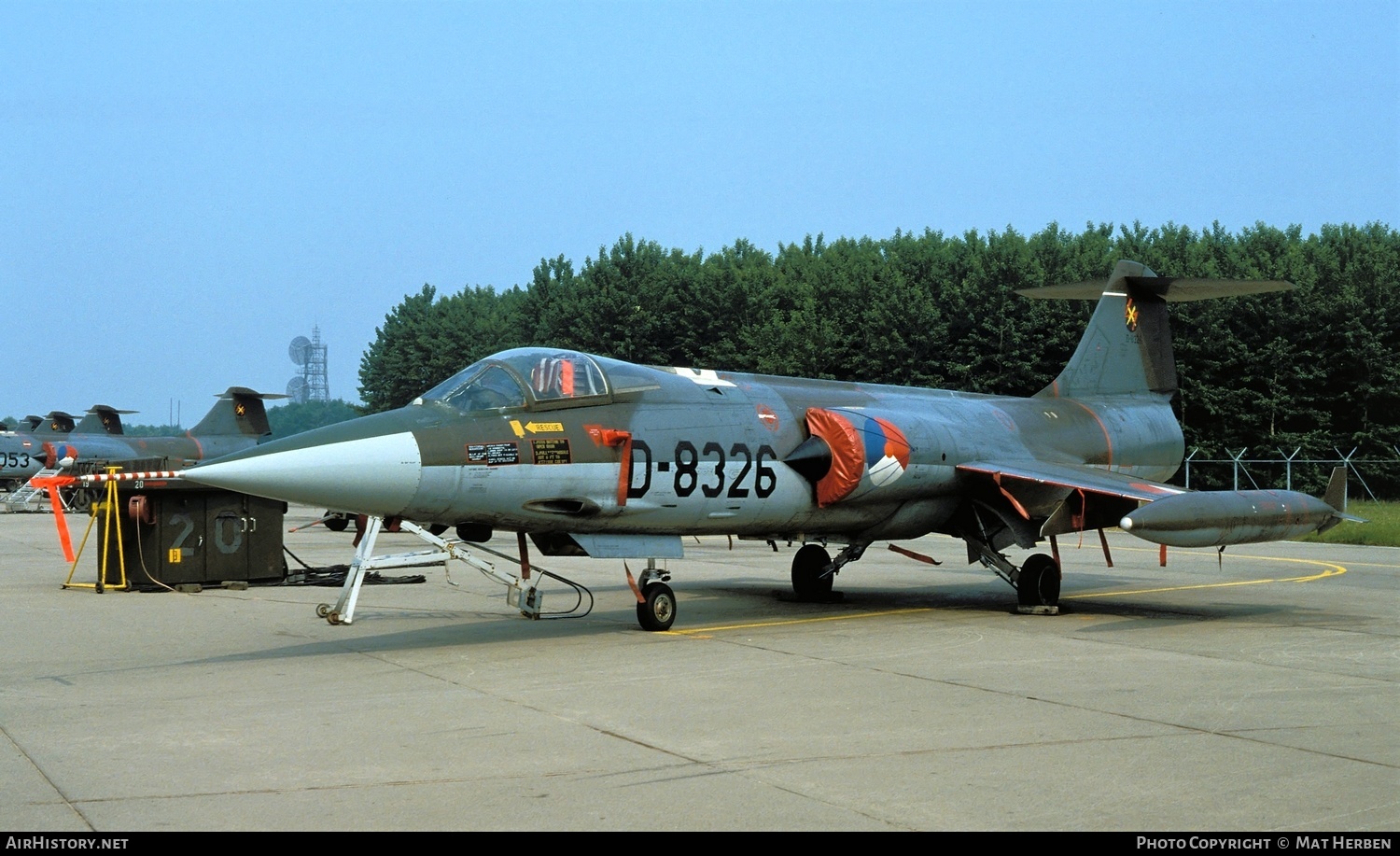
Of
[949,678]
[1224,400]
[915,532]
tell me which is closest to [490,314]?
[1224,400]

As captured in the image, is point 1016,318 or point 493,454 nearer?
point 493,454

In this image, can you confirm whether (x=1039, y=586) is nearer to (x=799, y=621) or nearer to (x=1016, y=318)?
(x=799, y=621)

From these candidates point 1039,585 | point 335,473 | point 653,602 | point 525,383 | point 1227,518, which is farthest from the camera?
point 1039,585

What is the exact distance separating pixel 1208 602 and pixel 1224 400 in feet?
105

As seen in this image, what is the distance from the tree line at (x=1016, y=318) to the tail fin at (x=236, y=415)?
11.6 meters

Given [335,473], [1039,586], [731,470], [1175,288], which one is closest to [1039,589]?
[1039,586]

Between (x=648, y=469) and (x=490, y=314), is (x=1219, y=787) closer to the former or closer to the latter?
(x=648, y=469)

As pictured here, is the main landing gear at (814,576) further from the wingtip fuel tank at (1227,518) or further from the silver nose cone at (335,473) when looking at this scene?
the silver nose cone at (335,473)

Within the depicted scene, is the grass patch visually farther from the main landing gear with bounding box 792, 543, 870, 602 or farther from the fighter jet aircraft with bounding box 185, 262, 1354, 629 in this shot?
the main landing gear with bounding box 792, 543, 870, 602

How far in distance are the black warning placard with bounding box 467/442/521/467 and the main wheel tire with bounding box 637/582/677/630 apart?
207 centimetres

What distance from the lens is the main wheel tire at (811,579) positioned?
15.3m

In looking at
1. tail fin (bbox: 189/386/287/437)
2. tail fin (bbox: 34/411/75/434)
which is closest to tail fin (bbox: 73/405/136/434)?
tail fin (bbox: 34/411/75/434)

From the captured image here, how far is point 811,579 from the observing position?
50.2ft

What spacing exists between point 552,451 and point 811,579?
536 centimetres
